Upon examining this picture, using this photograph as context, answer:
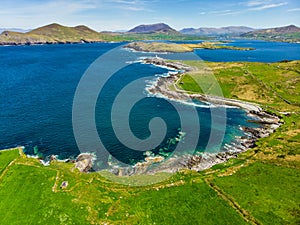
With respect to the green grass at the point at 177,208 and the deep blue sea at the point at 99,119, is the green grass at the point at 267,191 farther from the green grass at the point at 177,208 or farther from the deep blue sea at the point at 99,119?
the deep blue sea at the point at 99,119

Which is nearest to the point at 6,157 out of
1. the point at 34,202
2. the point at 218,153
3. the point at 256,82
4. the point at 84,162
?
the point at 84,162

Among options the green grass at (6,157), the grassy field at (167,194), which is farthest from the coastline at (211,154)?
the green grass at (6,157)

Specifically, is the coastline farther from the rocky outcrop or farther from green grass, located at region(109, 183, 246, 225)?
green grass, located at region(109, 183, 246, 225)

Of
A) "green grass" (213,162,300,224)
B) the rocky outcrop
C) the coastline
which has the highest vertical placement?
the rocky outcrop

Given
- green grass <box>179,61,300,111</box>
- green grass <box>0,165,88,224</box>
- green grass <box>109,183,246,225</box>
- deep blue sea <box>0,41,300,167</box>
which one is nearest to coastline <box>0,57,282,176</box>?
deep blue sea <box>0,41,300,167</box>

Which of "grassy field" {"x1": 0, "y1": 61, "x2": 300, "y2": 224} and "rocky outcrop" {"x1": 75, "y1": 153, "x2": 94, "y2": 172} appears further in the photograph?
"rocky outcrop" {"x1": 75, "y1": 153, "x2": 94, "y2": 172}

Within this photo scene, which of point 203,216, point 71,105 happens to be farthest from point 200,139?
point 71,105

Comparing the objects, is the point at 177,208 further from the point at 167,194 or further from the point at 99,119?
the point at 99,119

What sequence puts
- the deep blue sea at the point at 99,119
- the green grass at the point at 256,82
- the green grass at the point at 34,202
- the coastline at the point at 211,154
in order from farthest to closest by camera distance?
1. the green grass at the point at 256,82
2. the deep blue sea at the point at 99,119
3. the coastline at the point at 211,154
4. the green grass at the point at 34,202
